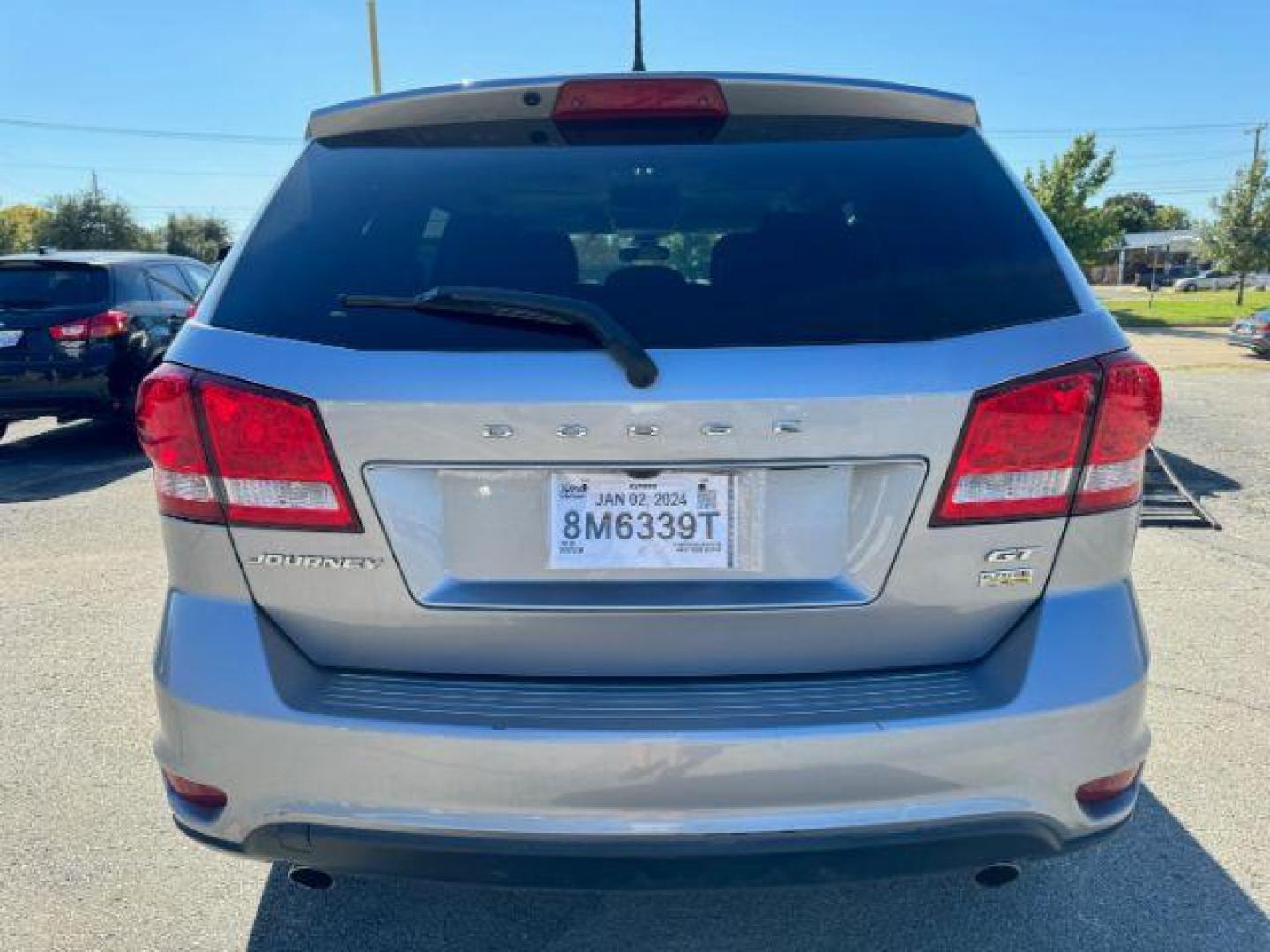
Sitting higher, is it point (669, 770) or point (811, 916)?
point (669, 770)

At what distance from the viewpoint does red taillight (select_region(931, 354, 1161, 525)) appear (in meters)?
1.68

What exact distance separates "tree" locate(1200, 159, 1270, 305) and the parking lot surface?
4119 centimetres

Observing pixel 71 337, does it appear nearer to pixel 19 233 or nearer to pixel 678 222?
pixel 678 222

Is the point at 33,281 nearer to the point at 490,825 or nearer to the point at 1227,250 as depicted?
the point at 490,825

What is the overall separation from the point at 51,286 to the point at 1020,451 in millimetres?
8692

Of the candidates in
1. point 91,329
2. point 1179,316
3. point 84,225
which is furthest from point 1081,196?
point 84,225

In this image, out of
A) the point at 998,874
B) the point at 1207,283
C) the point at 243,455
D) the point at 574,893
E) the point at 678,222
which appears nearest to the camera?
the point at 243,455

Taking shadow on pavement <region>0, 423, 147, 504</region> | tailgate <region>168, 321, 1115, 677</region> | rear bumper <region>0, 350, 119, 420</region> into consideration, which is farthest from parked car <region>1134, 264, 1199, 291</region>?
tailgate <region>168, 321, 1115, 677</region>

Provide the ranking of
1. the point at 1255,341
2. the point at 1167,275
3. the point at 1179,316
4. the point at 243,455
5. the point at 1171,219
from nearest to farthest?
the point at 243,455
the point at 1255,341
the point at 1179,316
the point at 1167,275
the point at 1171,219

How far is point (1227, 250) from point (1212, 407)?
34161mm

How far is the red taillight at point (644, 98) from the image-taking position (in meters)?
2.02

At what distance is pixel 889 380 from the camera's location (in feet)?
5.40

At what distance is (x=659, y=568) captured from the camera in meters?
1.70

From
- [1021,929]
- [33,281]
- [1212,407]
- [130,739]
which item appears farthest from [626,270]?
[1212,407]
